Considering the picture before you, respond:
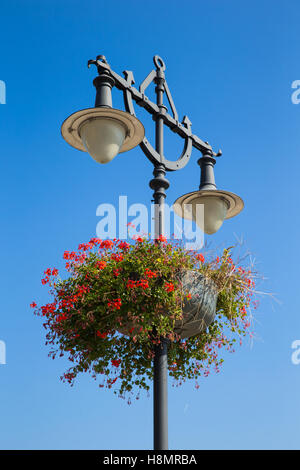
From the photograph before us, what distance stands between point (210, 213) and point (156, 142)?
993 mm

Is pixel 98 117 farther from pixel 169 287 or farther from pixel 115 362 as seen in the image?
pixel 115 362

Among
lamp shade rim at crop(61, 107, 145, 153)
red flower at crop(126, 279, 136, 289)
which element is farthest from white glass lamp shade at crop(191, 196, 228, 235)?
red flower at crop(126, 279, 136, 289)

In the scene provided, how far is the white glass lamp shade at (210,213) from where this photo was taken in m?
5.94

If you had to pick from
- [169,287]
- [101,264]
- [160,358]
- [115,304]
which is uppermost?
[101,264]

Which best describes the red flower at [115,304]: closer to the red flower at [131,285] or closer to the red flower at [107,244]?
the red flower at [131,285]

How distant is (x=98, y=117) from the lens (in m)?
5.02

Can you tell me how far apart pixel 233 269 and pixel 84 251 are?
1.39 m

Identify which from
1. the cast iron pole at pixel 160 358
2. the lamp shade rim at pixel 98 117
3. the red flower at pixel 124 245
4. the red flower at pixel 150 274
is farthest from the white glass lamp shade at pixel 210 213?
the red flower at pixel 150 274

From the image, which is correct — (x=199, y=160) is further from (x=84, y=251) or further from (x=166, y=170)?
(x=84, y=251)

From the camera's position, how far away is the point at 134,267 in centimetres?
472

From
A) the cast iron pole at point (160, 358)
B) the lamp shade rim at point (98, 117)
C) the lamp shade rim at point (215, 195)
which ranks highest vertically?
the lamp shade rim at point (98, 117)

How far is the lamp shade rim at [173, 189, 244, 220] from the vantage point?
5.87m

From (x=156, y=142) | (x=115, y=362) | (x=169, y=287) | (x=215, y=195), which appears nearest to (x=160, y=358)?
(x=115, y=362)

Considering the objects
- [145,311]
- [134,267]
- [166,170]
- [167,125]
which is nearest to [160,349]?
[145,311]
